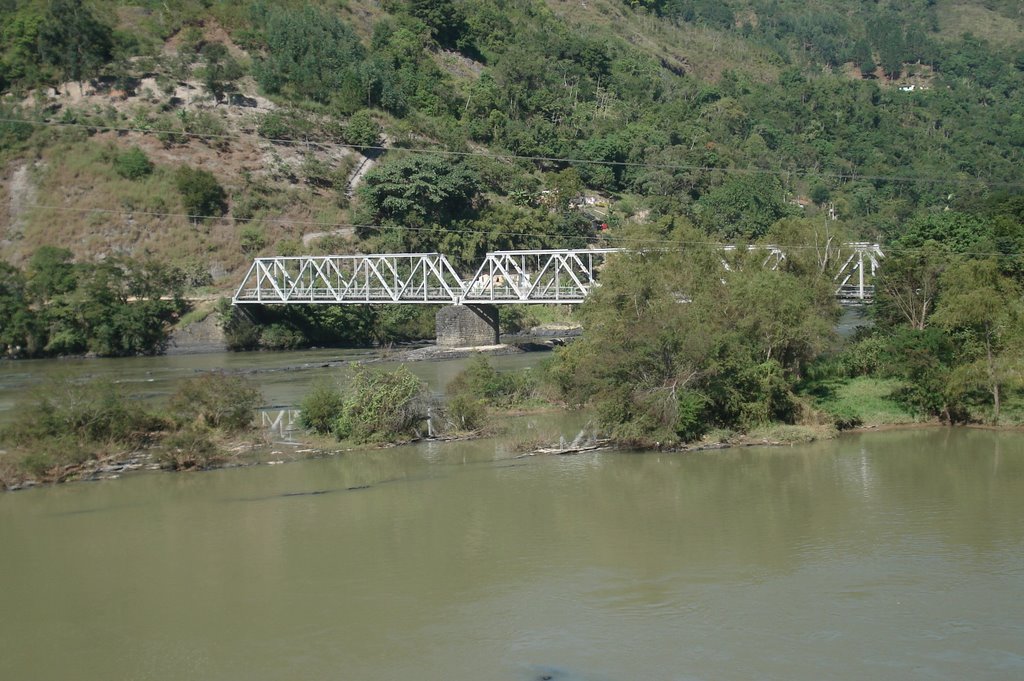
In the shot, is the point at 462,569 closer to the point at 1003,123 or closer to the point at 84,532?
the point at 84,532

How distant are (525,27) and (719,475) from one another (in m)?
89.8

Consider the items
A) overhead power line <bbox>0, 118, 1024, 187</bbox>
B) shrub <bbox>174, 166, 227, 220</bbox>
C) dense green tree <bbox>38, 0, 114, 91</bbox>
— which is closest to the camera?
A: shrub <bbox>174, 166, 227, 220</bbox>

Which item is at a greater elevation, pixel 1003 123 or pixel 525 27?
pixel 525 27

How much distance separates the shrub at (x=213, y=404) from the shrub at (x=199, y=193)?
135ft

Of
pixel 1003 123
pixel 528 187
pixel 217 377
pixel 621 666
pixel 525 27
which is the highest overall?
pixel 525 27

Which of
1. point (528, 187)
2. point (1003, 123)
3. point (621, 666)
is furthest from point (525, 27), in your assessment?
point (621, 666)

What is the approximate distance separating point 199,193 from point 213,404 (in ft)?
137

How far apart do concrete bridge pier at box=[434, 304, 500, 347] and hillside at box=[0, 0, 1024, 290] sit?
40.3ft

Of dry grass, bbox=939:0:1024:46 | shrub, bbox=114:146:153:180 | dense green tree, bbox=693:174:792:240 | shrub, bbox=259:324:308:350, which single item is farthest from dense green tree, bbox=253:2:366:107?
dry grass, bbox=939:0:1024:46

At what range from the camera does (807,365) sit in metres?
26.8

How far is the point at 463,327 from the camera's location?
49.4 meters

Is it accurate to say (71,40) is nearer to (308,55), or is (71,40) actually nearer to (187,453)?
(308,55)

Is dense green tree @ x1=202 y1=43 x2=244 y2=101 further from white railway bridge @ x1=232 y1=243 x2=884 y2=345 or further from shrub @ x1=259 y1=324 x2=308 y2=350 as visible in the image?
shrub @ x1=259 y1=324 x2=308 y2=350

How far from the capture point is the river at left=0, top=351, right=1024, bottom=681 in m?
12.3
